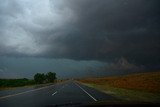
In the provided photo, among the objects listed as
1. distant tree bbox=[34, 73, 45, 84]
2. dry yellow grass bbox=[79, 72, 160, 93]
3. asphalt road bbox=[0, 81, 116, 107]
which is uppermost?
distant tree bbox=[34, 73, 45, 84]

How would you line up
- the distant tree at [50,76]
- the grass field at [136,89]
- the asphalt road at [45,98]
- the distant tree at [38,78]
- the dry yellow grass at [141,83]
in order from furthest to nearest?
the distant tree at [50,76] → the distant tree at [38,78] → the dry yellow grass at [141,83] → the grass field at [136,89] → the asphalt road at [45,98]

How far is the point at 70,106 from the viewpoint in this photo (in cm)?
637

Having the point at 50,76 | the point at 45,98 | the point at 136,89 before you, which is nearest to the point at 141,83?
the point at 136,89

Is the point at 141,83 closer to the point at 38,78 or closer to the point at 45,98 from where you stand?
the point at 45,98

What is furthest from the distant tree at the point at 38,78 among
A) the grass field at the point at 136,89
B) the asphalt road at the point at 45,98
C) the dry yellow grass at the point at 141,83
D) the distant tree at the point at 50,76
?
the asphalt road at the point at 45,98

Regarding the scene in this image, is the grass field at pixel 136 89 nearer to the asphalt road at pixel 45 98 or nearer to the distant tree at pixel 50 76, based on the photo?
the asphalt road at pixel 45 98

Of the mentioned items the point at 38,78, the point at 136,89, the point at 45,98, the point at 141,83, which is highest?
the point at 38,78

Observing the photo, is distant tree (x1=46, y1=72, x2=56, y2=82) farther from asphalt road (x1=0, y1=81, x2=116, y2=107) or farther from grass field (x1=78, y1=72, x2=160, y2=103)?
asphalt road (x1=0, y1=81, x2=116, y2=107)

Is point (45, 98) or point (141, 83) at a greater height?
point (141, 83)

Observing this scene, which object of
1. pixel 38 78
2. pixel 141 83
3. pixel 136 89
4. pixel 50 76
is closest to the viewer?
pixel 136 89

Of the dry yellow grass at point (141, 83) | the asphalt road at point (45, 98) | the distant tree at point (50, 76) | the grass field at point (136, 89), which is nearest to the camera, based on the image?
the asphalt road at point (45, 98)

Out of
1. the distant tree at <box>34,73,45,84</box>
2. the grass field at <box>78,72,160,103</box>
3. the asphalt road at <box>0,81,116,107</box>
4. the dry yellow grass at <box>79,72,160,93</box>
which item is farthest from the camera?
the distant tree at <box>34,73,45,84</box>

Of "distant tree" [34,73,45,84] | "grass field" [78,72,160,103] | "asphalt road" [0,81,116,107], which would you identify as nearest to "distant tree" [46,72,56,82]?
"distant tree" [34,73,45,84]

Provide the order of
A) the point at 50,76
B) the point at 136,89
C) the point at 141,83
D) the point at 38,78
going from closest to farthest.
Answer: the point at 136,89
the point at 141,83
the point at 38,78
the point at 50,76
